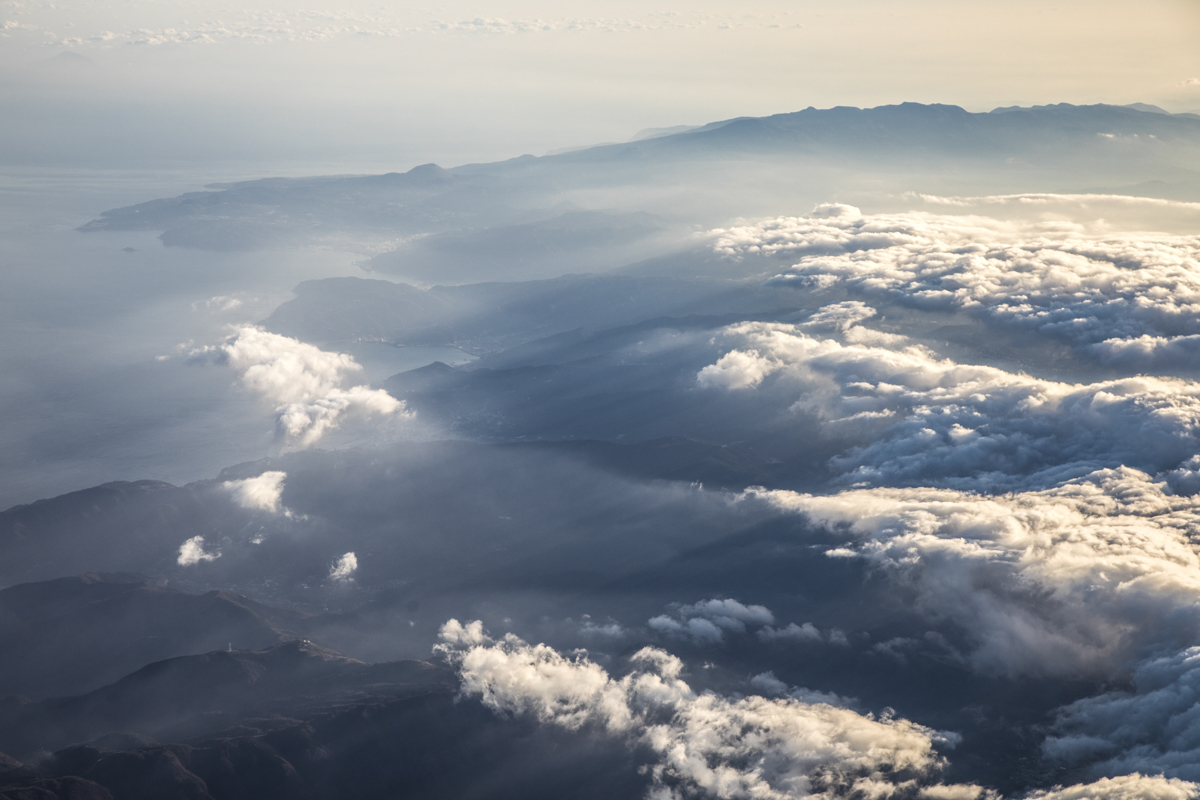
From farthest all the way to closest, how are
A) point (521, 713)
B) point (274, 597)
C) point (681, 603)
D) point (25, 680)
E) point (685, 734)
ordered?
point (274, 597) < point (681, 603) < point (25, 680) < point (521, 713) < point (685, 734)

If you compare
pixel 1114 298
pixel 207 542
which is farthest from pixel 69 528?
pixel 1114 298

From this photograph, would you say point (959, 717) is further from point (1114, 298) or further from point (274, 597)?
point (1114, 298)

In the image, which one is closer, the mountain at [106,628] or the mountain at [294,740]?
the mountain at [294,740]

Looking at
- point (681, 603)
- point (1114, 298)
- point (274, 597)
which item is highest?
point (1114, 298)

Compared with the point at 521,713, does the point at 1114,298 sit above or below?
above

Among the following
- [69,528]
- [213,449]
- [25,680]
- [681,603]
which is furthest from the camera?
[213,449]

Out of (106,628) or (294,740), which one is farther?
(106,628)

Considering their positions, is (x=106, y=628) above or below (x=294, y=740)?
below

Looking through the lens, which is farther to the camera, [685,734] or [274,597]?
[274,597]

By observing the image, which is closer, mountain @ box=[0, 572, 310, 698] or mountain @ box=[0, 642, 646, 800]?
mountain @ box=[0, 642, 646, 800]

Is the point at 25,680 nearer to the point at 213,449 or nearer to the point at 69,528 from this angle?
the point at 69,528

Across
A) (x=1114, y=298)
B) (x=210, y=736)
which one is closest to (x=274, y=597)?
(x=210, y=736)
